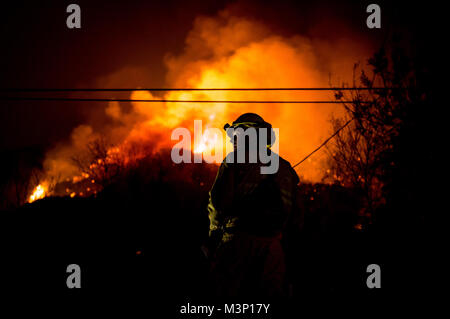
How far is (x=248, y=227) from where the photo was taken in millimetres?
2818

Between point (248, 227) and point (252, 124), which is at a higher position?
point (252, 124)

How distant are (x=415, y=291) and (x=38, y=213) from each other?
18839 mm

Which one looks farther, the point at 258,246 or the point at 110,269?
the point at 110,269

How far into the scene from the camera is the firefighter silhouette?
2.78 meters

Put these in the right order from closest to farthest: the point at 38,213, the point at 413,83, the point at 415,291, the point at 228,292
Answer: the point at 228,292, the point at 415,291, the point at 413,83, the point at 38,213

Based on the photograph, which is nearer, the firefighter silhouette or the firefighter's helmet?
the firefighter silhouette

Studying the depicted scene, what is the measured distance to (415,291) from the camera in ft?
19.2

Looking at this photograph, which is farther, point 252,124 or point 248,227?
point 252,124

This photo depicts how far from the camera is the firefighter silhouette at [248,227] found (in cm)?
278

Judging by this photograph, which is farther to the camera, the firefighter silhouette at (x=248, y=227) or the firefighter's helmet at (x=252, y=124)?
the firefighter's helmet at (x=252, y=124)

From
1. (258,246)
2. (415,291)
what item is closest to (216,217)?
(258,246)

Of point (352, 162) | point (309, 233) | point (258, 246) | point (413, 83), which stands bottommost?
point (309, 233)

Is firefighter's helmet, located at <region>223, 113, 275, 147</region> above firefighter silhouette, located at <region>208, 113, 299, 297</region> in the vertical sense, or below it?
above
